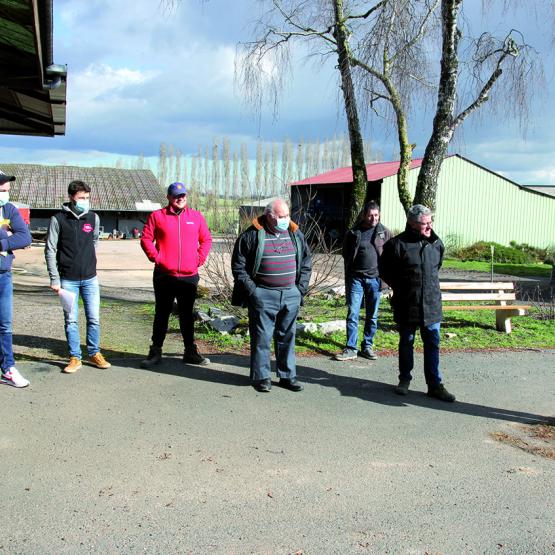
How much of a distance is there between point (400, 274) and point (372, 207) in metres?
1.71

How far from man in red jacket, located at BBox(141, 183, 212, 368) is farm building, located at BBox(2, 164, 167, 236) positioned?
1642 inches

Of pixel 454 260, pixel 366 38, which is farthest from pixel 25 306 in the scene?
pixel 454 260

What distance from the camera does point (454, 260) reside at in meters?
30.0

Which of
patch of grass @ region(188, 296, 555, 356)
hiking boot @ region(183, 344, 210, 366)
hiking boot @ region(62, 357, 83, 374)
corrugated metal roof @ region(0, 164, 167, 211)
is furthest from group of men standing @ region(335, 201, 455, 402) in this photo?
corrugated metal roof @ region(0, 164, 167, 211)

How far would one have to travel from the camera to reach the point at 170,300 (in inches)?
269

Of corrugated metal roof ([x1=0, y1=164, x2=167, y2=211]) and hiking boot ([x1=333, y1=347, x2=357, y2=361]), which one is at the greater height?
corrugated metal roof ([x1=0, y1=164, x2=167, y2=211])

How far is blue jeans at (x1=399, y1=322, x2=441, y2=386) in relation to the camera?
6066 millimetres

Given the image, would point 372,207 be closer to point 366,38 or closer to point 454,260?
point 366,38

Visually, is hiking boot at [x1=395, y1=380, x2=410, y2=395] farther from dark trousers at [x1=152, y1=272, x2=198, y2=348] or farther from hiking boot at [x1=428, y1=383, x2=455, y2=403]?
dark trousers at [x1=152, y1=272, x2=198, y2=348]

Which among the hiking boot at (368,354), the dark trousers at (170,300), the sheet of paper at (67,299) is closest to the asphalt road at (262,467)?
the dark trousers at (170,300)

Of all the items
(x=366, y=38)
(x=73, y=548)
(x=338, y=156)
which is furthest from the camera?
(x=338, y=156)

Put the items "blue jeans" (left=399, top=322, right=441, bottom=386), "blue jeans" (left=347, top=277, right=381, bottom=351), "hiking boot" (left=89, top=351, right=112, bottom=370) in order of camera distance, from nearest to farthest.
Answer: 1. "blue jeans" (left=399, top=322, right=441, bottom=386)
2. "hiking boot" (left=89, top=351, right=112, bottom=370)
3. "blue jeans" (left=347, top=277, right=381, bottom=351)

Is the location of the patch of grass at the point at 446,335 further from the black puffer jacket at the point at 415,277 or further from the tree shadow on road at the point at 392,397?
the black puffer jacket at the point at 415,277

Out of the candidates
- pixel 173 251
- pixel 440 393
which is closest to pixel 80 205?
pixel 173 251
